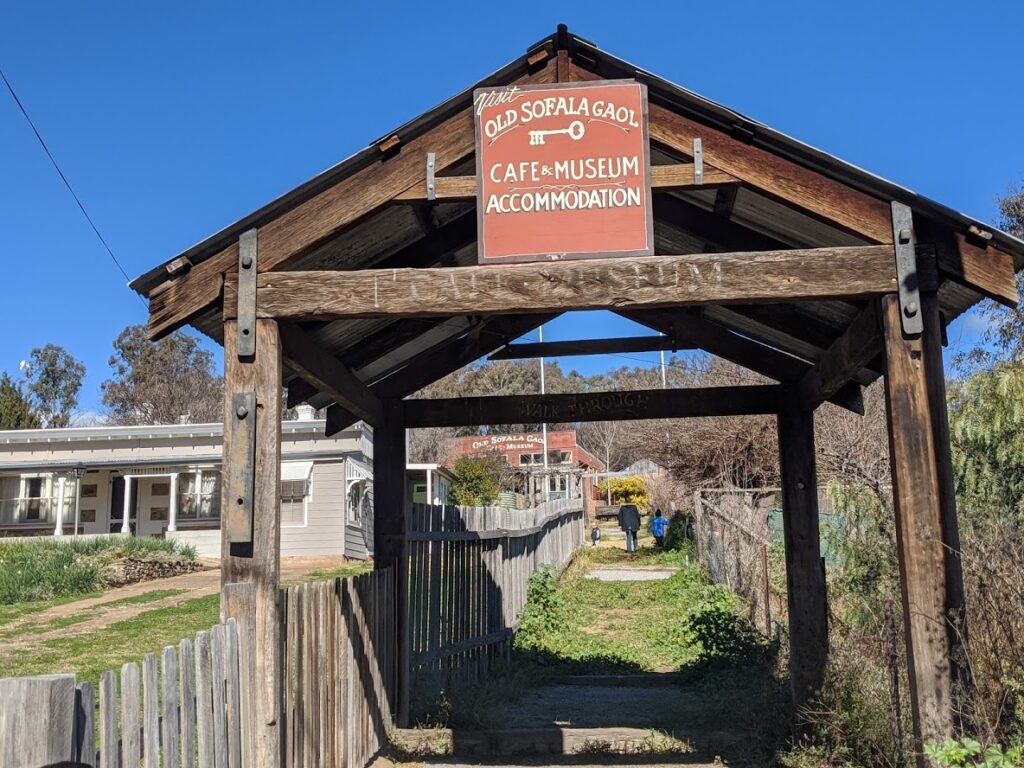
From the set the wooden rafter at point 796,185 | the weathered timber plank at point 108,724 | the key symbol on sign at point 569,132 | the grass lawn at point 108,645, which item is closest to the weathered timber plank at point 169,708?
the weathered timber plank at point 108,724

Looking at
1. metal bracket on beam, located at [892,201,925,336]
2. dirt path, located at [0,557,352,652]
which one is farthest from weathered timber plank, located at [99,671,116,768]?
dirt path, located at [0,557,352,652]

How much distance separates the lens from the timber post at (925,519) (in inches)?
179

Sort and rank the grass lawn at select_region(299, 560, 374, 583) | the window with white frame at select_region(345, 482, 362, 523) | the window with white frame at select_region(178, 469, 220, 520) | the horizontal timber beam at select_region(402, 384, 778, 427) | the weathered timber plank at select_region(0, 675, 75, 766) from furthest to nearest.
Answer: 1. the window with white frame at select_region(178, 469, 220, 520)
2. the window with white frame at select_region(345, 482, 362, 523)
3. the grass lawn at select_region(299, 560, 374, 583)
4. the horizontal timber beam at select_region(402, 384, 778, 427)
5. the weathered timber plank at select_region(0, 675, 75, 766)

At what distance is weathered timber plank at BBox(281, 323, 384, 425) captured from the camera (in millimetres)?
5500

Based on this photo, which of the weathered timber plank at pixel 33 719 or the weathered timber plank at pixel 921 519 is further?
the weathered timber plank at pixel 921 519

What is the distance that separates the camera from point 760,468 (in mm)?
25766

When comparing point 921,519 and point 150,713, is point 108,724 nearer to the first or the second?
point 150,713

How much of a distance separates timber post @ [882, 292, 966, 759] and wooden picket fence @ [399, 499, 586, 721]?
4.24m

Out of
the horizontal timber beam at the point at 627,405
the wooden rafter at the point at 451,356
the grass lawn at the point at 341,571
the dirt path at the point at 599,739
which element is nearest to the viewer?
the dirt path at the point at 599,739

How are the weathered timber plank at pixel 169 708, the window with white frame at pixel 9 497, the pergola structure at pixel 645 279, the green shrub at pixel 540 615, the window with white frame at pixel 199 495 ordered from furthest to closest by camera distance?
the window with white frame at pixel 9 497, the window with white frame at pixel 199 495, the green shrub at pixel 540 615, the pergola structure at pixel 645 279, the weathered timber plank at pixel 169 708

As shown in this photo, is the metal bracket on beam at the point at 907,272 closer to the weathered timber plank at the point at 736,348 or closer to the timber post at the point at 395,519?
the weathered timber plank at the point at 736,348

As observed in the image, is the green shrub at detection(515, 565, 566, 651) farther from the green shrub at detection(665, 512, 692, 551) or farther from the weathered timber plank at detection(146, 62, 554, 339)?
the green shrub at detection(665, 512, 692, 551)

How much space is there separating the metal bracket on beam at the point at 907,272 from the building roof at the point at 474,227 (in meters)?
0.06

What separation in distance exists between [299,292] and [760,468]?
22272 mm
